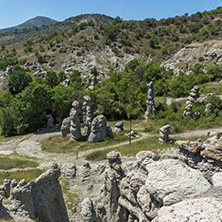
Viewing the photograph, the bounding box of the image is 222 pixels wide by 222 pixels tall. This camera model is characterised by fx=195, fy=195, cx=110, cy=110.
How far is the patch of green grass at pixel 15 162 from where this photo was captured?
25.2 metres

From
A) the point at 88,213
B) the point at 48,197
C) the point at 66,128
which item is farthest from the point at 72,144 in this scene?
the point at 88,213

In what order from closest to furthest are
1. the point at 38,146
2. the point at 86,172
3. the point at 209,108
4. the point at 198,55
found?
the point at 86,172 → the point at 38,146 → the point at 209,108 → the point at 198,55

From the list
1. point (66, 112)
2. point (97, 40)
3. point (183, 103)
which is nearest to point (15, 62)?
point (97, 40)

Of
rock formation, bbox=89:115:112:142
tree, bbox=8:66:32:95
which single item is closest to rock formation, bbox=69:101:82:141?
rock formation, bbox=89:115:112:142

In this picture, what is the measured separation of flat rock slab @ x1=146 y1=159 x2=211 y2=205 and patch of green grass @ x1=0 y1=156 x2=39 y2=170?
943 inches

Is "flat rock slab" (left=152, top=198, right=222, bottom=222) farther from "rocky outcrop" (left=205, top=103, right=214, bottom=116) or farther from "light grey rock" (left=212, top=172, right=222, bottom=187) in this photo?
"rocky outcrop" (left=205, top=103, right=214, bottom=116)

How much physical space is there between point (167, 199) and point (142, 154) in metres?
3.86

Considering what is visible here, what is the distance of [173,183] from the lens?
5.28 metres

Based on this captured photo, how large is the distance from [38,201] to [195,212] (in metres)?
9.53

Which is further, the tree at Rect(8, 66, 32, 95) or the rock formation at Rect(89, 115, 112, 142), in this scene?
the tree at Rect(8, 66, 32, 95)

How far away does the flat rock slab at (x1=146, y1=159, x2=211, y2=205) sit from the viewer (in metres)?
4.94

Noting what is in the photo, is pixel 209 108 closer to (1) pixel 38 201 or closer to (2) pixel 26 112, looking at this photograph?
(1) pixel 38 201

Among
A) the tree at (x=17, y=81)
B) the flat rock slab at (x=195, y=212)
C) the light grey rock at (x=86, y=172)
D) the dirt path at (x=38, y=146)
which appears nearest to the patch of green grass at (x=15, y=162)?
the dirt path at (x=38, y=146)

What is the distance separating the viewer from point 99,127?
32.9 metres
